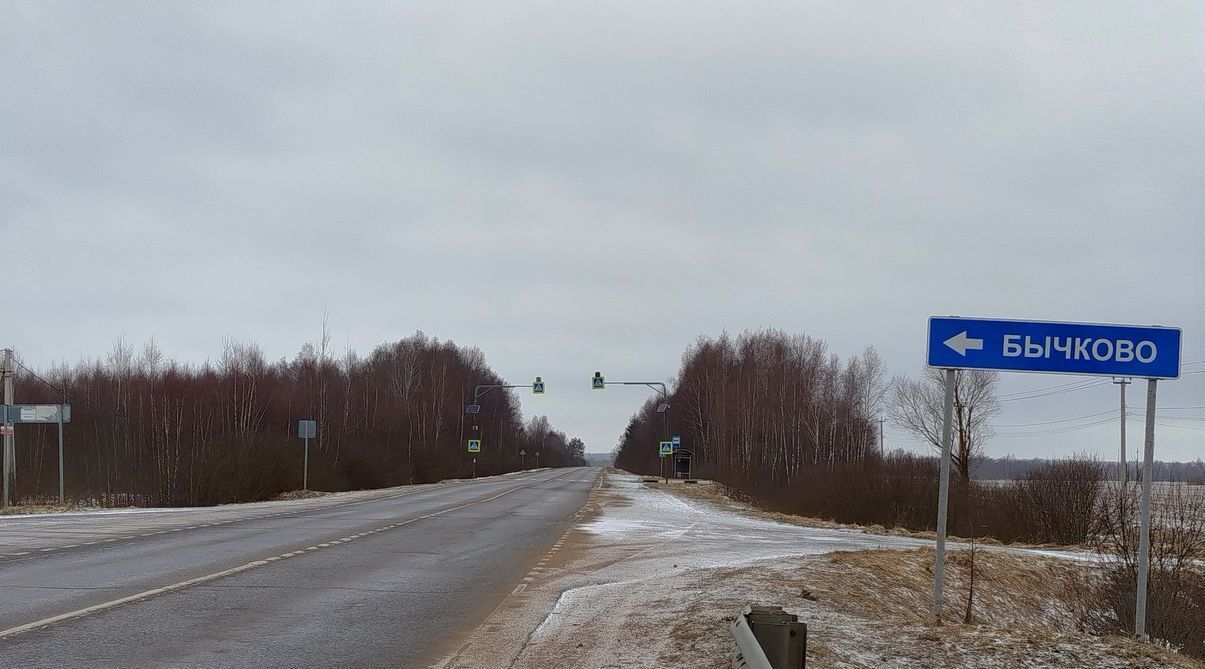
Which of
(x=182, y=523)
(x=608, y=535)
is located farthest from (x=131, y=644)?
(x=182, y=523)

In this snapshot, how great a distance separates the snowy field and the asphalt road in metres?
0.77

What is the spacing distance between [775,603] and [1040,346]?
386cm

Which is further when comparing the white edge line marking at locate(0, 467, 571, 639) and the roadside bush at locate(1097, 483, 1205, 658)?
the roadside bush at locate(1097, 483, 1205, 658)

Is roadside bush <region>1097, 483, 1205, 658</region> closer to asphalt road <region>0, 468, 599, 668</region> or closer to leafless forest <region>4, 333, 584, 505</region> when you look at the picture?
asphalt road <region>0, 468, 599, 668</region>

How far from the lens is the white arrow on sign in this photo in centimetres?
968

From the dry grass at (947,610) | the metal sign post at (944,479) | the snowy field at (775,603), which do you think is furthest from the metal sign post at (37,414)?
the metal sign post at (944,479)

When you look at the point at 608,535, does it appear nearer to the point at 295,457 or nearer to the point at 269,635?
the point at 269,635

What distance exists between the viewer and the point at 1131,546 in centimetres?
1452

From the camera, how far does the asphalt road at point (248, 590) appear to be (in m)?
8.55

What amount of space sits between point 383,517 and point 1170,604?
1955 cm

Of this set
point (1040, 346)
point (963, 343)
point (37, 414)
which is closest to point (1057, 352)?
point (1040, 346)

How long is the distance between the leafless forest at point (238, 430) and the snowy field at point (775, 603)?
84.1 ft

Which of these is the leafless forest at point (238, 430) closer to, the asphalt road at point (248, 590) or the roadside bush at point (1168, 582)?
the asphalt road at point (248, 590)

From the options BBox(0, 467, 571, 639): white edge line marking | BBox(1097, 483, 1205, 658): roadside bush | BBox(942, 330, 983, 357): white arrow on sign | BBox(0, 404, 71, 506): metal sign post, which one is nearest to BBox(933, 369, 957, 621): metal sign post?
BBox(942, 330, 983, 357): white arrow on sign
